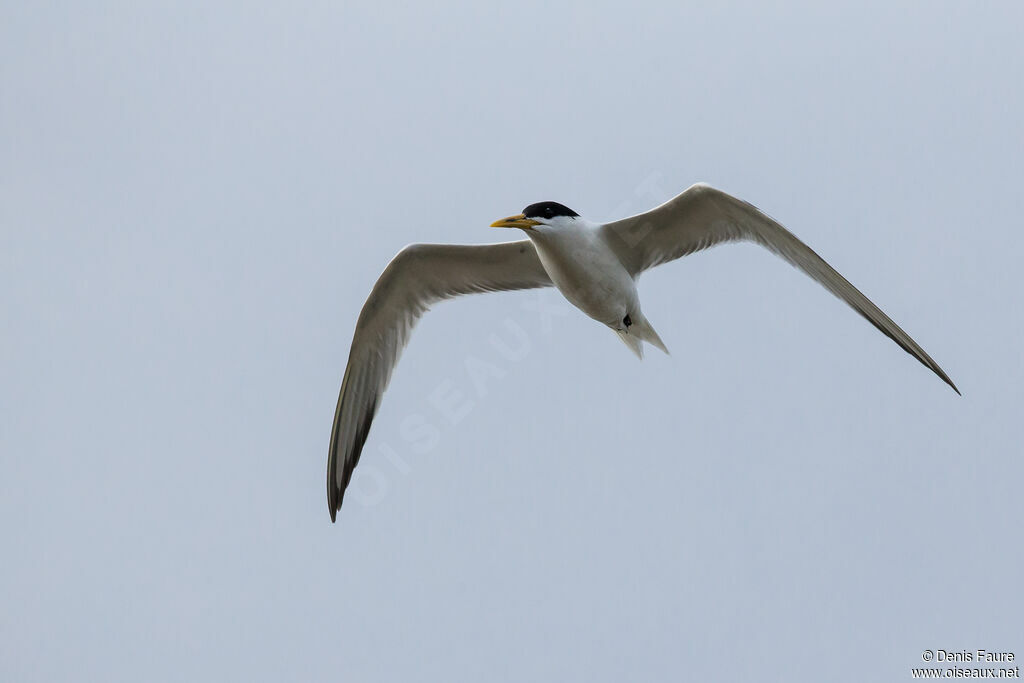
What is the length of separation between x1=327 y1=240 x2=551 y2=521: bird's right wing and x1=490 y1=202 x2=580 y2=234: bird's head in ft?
3.84

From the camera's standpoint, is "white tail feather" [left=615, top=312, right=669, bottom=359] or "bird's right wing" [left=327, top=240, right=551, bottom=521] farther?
"bird's right wing" [left=327, top=240, right=551, bottom=521]

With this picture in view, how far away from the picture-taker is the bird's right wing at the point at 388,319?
9.42 metres

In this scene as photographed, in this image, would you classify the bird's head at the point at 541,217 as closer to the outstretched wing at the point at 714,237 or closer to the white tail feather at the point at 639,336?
the outstretched wing at the point at 714,237

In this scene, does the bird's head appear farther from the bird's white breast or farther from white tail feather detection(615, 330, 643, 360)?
white tail feather detection(615, 330, 643, 360)

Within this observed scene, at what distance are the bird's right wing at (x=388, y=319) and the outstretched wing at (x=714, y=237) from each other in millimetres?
1006

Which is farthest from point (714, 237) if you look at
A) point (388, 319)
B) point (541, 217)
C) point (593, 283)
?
point (388, 319)

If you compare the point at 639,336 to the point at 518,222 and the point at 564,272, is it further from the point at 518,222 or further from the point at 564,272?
the point at 518,222

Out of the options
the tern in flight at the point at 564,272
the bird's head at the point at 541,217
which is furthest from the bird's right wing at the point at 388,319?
the bird's head at the point at 541,217

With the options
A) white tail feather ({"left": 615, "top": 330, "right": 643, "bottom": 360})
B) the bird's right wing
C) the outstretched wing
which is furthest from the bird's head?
white tail feather ({"left": 615, "top": 330, "right": 643, "bottom": 360})

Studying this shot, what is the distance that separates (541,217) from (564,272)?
0.52 m

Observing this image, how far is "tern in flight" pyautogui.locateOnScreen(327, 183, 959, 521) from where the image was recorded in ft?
26.6

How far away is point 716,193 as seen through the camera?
8227 mm

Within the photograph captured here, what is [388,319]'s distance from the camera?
9.58 m

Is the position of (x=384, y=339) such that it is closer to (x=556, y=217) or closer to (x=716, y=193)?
(x=556, y=217)
